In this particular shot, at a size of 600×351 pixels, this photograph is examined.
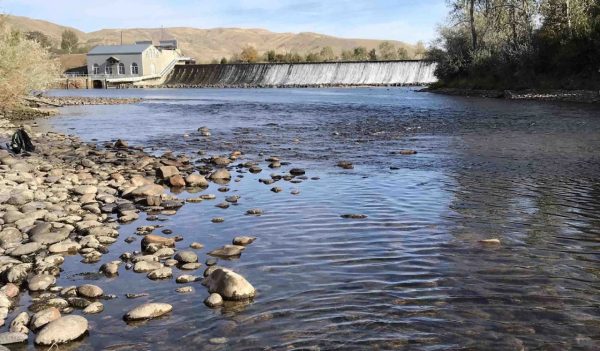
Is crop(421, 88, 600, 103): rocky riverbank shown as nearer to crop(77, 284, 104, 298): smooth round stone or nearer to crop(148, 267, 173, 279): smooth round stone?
crop(148, 267, 173, 279): smooth round stone

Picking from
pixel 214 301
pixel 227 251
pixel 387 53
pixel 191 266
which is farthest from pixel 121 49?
pixel 214 301

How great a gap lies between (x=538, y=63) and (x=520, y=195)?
42094 millimetres

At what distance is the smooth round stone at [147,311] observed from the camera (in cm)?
520

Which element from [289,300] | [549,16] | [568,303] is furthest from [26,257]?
[549,16]

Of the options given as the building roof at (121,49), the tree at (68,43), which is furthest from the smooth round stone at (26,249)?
the tree at (68,43)

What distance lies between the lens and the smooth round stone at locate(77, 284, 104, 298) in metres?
5.73

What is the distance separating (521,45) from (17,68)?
41.3 m

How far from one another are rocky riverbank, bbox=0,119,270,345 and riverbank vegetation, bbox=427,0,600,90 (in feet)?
123

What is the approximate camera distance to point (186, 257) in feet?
22.3

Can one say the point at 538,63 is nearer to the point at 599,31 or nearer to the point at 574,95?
the point at 599,31

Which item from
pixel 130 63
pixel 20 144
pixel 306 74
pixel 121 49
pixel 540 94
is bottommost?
pixel 20 144

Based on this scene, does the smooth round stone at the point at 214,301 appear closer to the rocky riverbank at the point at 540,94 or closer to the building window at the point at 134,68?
the rocky riverbank at the point at 540,94

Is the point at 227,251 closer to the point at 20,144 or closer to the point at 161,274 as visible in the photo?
the point at 161,274

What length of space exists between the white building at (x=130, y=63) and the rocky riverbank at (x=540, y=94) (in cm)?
7628
